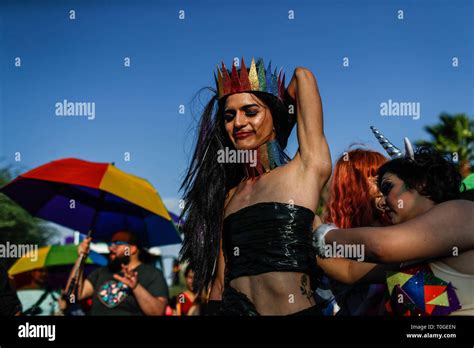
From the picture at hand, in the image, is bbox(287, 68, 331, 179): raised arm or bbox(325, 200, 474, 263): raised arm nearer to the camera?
bbox(325, 200, 474, 263): raised arm

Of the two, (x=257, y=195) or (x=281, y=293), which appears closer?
(x=281, y=293)

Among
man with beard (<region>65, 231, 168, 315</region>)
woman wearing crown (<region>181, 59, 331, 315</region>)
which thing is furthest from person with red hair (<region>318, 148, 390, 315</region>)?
man with beard (<region>65, 231, 168, 315</region>)

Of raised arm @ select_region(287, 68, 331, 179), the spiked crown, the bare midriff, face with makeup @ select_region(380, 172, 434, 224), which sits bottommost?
the bare midriff

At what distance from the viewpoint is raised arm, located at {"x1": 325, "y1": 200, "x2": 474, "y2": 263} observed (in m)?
2.69

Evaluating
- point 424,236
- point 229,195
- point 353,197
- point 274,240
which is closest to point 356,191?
point 353,197

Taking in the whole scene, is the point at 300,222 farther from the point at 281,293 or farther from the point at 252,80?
the point at 252,80

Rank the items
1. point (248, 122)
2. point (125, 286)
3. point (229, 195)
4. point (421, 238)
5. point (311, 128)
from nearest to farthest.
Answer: point (421, 238) → point (311, 128) → point (248, 122) → point (229, 195) → point (125, 286)

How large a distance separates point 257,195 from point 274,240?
304 millimetres

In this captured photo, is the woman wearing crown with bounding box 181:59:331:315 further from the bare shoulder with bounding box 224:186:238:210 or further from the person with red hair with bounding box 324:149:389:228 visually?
the person with red hair with bounding box 324:149:389:228

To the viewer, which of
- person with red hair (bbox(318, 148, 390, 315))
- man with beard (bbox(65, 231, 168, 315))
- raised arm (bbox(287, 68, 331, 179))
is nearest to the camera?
raised arm (bbox(287, 68, 331, 179))

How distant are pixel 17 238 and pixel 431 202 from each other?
40.5 ft

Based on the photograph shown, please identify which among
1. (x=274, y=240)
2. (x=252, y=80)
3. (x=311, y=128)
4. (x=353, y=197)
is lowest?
(x=274, y=240)

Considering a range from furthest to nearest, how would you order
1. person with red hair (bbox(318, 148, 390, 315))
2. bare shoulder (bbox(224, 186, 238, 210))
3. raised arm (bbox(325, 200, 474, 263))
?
person with red hair (bbox(318, 148, 390, 315)) → bare shoulder (bbox(224, 186, 238, 210)) → raised arm (bbox(325, 200, 474, 263))

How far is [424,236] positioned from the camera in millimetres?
2697
